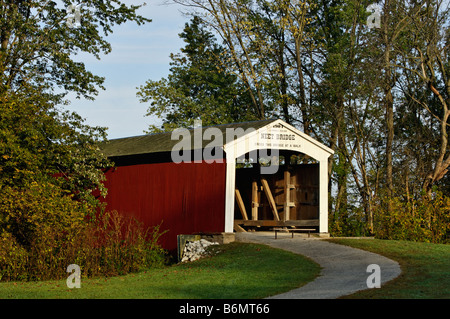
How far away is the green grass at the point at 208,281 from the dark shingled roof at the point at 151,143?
13.4 ft

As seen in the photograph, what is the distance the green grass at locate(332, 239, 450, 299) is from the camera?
31.4 feet

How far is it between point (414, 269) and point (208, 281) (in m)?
4.17

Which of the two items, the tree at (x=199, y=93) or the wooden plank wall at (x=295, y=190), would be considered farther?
the tree at (x=199, y=93)

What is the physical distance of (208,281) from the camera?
1199cm

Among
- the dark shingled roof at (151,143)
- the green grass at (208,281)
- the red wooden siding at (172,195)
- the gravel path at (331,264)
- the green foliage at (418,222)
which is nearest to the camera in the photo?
the gravel path at (331,264)

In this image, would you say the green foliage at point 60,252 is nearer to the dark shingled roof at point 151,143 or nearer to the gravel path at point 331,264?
the gravel path at point 331,264

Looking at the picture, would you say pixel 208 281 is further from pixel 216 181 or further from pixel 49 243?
pixel 216 181

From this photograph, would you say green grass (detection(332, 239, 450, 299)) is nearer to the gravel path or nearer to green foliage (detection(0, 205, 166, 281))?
the gravel path

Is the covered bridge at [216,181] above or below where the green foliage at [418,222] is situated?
above

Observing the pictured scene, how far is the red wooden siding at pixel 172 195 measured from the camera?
17766 millimetres

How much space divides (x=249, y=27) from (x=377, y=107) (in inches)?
285

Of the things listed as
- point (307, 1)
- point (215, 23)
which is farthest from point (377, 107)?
point (215, 23)

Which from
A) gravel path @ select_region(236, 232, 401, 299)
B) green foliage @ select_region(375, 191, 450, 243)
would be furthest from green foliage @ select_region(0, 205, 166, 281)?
green foliage @ select_region(375, 191, 450, 243)

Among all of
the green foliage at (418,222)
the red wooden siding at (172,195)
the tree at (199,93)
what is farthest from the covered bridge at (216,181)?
the tree at (199,93)
